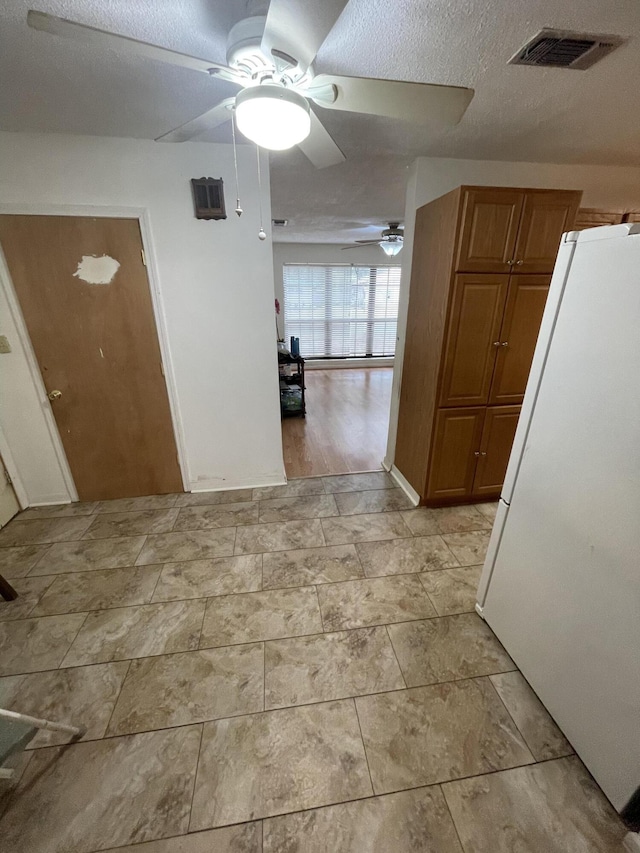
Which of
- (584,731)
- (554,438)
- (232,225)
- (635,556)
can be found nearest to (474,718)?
(584,731)

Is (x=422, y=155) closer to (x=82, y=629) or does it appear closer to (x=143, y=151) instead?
(x=143, y=151)

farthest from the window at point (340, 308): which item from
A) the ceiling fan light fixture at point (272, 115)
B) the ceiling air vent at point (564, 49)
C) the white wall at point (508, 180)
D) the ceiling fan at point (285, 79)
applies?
the ceiling fan light fixture at point (272, 115)

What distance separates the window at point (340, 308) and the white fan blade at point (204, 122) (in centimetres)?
523

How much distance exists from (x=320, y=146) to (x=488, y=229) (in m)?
1.11

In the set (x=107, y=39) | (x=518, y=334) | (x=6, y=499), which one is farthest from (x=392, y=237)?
(x=6, y=499)

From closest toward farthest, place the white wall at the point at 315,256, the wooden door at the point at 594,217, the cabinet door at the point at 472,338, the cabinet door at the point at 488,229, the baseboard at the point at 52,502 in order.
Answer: the cabinet door at the point at 488,229 < the cabinet door at the point at 472,338 < the baseboard at the point at 52,502 < the wooden door at the point at 594,217 < the white wall at the point at 315,256

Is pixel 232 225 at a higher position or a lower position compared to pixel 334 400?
higher

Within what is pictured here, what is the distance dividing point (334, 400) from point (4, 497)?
12.8 feet

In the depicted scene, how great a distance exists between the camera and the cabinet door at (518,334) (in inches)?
82.3

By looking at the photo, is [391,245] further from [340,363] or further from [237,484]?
[237,484]

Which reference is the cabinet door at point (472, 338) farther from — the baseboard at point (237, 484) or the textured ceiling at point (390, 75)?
the baseboard at point (237, 484)

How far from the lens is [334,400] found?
17.3ft

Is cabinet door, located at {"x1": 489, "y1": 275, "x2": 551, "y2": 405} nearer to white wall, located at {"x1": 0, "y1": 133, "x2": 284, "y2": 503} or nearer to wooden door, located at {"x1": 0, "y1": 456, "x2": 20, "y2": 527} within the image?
white wall, located at {"x1": 0, "y1": 133, "x2": 284, "y2": 503}

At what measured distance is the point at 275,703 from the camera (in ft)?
4.46
